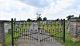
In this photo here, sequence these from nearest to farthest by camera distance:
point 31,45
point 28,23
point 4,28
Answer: point 4,28 → point 28,23 → point 31,45

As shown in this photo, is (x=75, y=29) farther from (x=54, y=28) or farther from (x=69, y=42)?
(x=54, y=28)

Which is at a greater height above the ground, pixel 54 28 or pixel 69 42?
pixel 54 28

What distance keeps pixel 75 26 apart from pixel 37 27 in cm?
192

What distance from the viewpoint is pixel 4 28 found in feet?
30.6

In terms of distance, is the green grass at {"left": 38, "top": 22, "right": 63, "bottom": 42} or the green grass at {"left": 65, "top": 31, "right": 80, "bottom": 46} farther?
the green grass at {"left": 65, "top": 31, "right": 80, "bottom": 46}

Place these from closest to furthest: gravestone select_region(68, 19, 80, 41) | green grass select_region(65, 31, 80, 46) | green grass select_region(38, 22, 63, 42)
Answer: green grass select_region(38, 22, 63, 42) → green grass select_region(65, 31, 80, 46) → gravestone select_region(68, 19, 80, 41)

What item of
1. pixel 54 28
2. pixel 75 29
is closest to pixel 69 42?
pixel 75 29

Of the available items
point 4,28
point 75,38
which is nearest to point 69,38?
point 75,38

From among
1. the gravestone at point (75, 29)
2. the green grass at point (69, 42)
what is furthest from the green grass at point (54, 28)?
the gravestone at point (75, 29)

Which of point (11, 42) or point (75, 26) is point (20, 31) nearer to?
point (11, 42)

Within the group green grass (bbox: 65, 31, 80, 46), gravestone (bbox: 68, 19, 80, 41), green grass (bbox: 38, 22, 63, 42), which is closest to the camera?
green grass (bbox: 38, 22, 63, 42)

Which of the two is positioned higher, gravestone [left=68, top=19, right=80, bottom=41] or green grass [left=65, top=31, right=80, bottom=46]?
gravestone [left=68, top=19, right=80, bottom=41]

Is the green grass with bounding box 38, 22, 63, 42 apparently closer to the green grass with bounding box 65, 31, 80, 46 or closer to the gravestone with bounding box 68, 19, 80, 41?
the green grass with bounding box 65, 31, 80, 46

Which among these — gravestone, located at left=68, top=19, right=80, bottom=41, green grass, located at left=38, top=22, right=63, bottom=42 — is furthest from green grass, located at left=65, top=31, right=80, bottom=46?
green grass, located at left=38, top=22, right=63, bottom=42
